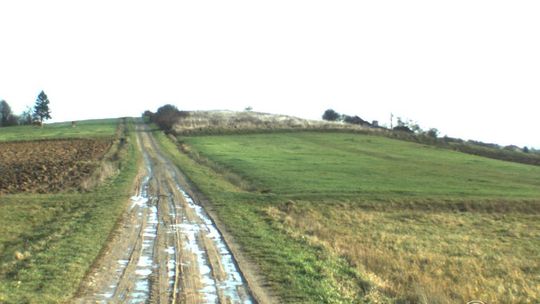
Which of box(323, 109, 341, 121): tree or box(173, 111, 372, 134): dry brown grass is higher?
box(323, 109, 341, 121): tree

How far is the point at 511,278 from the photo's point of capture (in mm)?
19891

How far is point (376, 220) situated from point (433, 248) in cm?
674

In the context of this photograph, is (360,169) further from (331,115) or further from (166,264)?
(331,115)

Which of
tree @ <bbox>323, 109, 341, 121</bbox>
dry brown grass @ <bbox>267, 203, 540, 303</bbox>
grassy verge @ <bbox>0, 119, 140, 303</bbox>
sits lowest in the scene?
dry brown grass @ <bbox>267, 203, 540, 303</bbox>

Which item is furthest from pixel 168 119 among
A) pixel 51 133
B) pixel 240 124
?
pixel 51 133

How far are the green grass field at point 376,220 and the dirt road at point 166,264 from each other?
1.17 metres

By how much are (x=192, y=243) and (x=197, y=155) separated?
138 feet

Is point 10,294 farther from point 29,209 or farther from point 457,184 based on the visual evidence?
point 457,184

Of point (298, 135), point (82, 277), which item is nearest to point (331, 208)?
point (82, 277)

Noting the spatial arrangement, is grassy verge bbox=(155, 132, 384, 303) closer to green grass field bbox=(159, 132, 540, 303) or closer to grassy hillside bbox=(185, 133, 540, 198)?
green grass field bbox=(159, 132, 540, 303)

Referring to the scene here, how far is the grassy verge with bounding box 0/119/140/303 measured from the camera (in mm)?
12146

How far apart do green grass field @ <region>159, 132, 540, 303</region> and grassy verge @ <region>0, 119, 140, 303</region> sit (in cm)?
514

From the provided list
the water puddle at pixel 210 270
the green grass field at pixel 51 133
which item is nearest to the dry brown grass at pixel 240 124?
the green grass field at pixel 51 133

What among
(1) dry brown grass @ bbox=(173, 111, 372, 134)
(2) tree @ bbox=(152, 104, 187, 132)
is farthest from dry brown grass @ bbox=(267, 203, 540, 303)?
(2) tree @ bbox=(152, 104, 187, 132)
